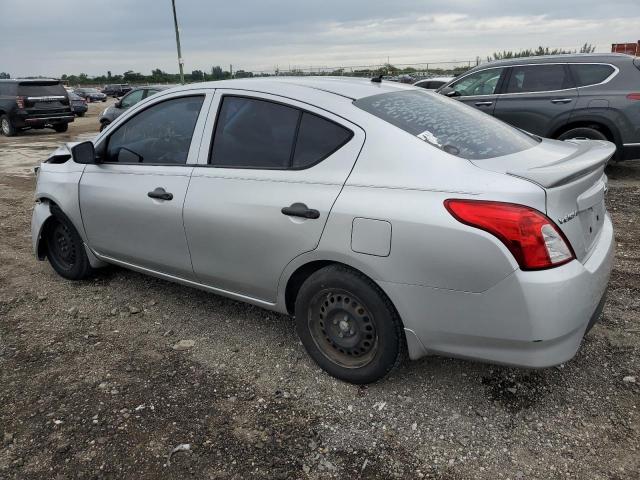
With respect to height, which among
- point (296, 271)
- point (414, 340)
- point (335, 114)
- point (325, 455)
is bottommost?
point (325, 455)

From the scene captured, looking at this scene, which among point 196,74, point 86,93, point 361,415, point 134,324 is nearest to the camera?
point 361,415

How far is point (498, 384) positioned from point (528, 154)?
1.26m

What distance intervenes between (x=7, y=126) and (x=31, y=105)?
4.55ft

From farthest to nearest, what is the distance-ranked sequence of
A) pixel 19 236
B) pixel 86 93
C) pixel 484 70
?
pixel 86 93 < pixel 484 70 < pixel 19 236

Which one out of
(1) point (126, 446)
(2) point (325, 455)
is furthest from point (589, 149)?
(1) point (126, 446)

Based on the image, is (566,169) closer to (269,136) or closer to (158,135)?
(269,136)

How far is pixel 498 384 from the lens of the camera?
283 cm

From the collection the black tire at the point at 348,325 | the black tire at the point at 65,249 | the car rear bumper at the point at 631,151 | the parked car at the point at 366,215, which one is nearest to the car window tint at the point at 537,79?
the car rear bumper at the point at 631,151

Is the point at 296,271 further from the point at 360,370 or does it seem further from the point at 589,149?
the point at 589,149

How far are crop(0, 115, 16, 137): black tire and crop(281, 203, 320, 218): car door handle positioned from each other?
59.4 ft

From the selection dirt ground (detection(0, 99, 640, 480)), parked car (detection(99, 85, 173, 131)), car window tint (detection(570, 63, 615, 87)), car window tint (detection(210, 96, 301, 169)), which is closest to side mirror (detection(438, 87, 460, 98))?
car window tint (detection(570, 63, 615, 87))

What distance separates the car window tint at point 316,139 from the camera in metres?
2.70

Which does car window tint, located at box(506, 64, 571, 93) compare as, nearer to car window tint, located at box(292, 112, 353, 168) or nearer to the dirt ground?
the dirt ground

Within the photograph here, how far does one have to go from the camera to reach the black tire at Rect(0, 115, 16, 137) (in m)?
17.3
